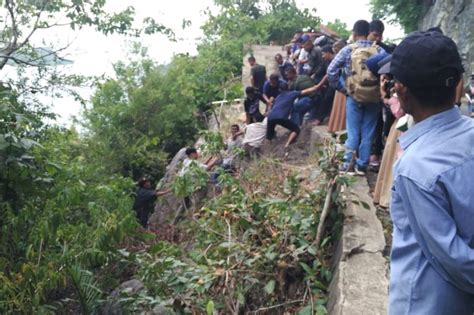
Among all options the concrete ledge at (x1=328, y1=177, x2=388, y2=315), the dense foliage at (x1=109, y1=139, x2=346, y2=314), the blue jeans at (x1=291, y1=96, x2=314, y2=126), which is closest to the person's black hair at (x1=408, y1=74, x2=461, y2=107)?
the concrete ledge at (x1=328, y1=177, x2=388, y2=315)

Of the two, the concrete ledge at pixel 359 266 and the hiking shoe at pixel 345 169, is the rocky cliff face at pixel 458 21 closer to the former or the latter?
the hiking shoe at pixel 345 169

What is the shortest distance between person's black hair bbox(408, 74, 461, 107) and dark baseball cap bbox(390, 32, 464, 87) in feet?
0.06

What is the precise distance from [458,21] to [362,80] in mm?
10853

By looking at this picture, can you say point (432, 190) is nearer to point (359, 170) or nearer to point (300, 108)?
point (359, 170)

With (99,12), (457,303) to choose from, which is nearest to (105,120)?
(99,12)

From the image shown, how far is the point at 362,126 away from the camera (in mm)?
6070

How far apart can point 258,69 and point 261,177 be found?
14.8 ft

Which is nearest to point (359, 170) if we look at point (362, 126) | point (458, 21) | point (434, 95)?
point (362, 126)

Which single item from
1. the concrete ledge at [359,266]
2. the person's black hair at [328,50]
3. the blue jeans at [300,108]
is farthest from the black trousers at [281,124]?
the concrete ledge at [359,266]

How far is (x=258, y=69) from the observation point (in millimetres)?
10492

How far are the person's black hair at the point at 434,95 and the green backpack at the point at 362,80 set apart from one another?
158 inches

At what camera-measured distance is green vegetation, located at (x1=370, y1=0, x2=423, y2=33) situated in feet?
58.0

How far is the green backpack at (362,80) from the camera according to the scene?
5.74 metres

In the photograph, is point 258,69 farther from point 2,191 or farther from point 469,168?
point 469,168
